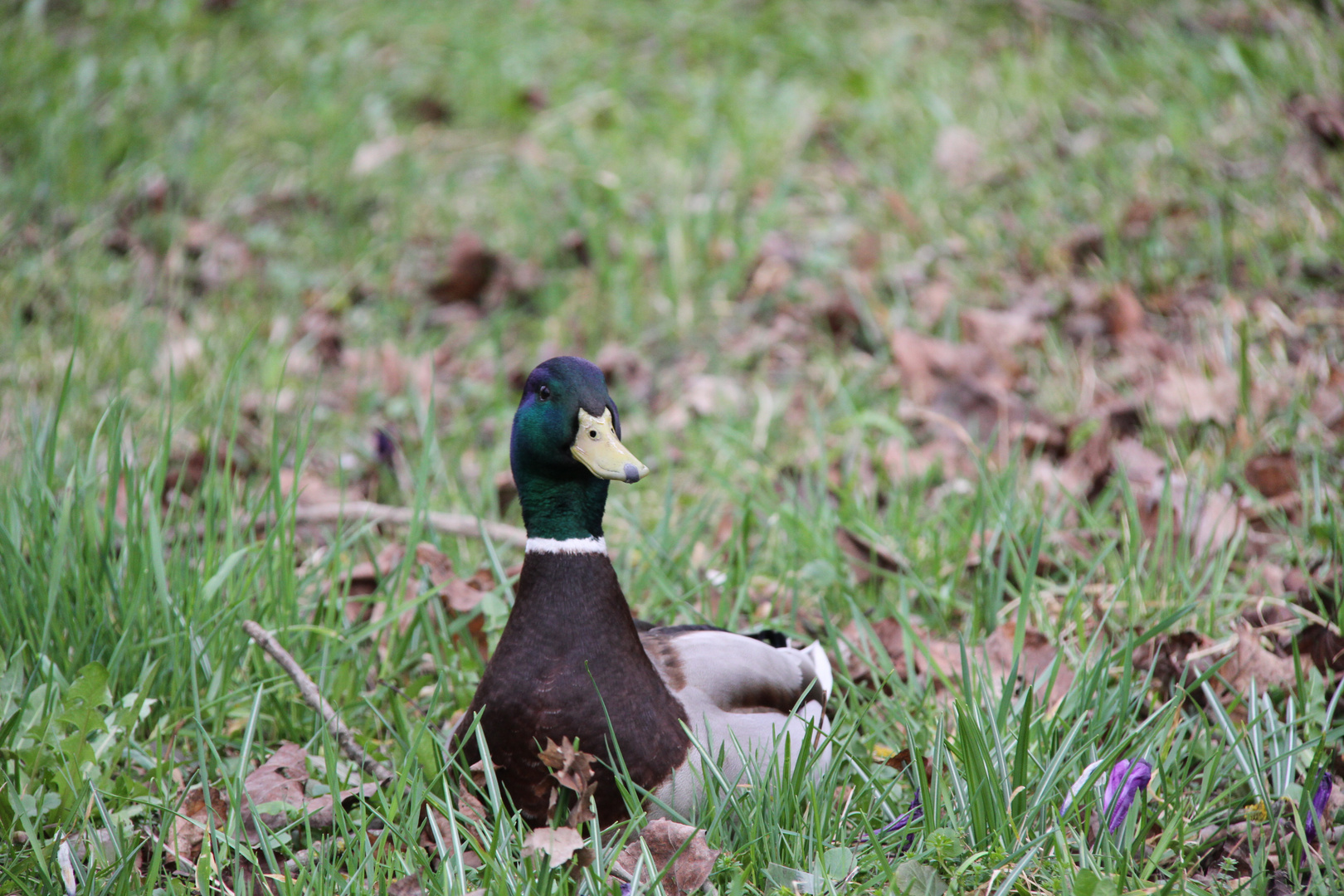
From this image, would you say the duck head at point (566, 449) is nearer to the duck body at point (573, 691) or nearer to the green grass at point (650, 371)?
the duck body at point (573, 691)

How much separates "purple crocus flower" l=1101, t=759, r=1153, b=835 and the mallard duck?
0.49 m

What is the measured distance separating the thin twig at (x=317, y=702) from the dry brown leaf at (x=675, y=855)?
0.50 m

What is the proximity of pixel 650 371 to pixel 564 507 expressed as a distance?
2.33 m

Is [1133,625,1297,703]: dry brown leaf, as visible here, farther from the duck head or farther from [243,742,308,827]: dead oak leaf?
[243,742,308,827]: dead oak leaf

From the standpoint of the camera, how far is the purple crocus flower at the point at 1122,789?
6.50 feet

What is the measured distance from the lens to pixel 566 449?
2.14 meters

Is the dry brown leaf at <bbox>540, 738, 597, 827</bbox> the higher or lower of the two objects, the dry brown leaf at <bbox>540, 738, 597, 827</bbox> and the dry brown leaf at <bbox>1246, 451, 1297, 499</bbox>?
the higher

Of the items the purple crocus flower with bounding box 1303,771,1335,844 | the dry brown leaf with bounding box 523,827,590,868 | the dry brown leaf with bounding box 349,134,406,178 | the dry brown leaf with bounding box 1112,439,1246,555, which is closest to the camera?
the dry brown leaf with bounding box 523,827,590,868

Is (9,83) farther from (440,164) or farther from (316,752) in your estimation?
(316,752)

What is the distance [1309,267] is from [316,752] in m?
3.77

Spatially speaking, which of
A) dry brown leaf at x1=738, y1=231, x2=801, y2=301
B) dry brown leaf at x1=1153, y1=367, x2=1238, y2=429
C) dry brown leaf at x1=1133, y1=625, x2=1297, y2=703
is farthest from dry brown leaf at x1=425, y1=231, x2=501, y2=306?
dry brown leaf at x1=1133, y1=625, x2=1297, y2=703

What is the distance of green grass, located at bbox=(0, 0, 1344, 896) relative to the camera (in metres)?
2.09

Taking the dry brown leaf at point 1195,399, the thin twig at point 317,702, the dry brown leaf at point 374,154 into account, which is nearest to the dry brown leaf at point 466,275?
the dry brown leaf at point 374,154

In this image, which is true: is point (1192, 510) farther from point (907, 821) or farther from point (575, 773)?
point (575, 773)
